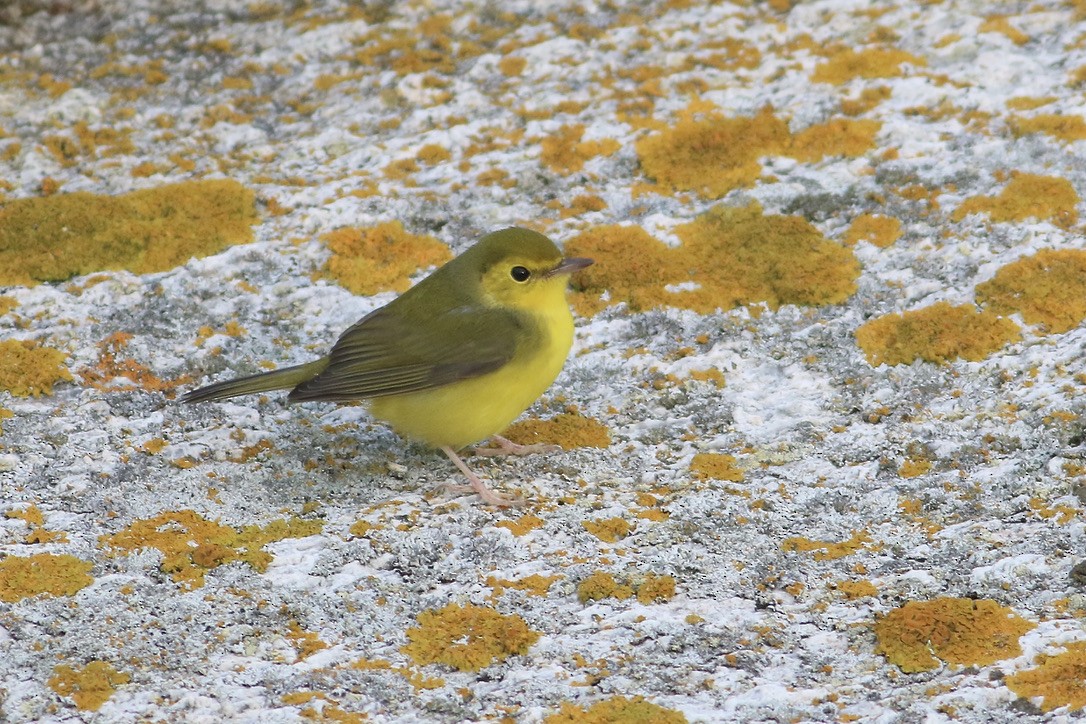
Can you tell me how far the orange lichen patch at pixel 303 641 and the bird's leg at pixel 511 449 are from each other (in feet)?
4.39

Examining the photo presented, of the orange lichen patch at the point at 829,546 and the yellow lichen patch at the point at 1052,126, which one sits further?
the yellow lichen patch at the point at 1052,126

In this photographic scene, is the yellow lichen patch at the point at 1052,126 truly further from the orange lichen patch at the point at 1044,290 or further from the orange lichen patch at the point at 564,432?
the orange lichen patch at the point at 564,432

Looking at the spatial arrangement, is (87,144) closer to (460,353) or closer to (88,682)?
(460,353)

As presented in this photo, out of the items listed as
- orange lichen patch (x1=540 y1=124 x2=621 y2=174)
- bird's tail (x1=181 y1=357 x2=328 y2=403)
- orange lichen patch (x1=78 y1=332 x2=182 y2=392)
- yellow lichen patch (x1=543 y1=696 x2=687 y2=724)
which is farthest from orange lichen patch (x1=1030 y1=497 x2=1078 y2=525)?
orange lichen patch (x1=78 y1=332 x2=182 y2=392)

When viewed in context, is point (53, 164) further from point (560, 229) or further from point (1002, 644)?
point (1002, 644)

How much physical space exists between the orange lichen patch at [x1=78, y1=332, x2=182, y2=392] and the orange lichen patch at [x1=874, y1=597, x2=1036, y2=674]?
275cm

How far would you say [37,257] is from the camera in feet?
16.3

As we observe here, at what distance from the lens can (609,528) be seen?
12.3 feet

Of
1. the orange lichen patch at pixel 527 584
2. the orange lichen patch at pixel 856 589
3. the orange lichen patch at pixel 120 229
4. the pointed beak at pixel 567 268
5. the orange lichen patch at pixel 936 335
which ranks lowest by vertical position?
the orange lichen patch at pixel 856 589

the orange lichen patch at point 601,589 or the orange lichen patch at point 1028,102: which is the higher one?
the orange lichen patch at point 1028,102

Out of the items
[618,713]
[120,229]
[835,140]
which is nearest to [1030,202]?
[835,140]

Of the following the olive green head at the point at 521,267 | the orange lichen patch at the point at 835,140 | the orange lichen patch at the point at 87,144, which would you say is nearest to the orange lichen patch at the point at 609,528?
the olive green head at the point at 521,267

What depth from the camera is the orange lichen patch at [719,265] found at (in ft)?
15.7

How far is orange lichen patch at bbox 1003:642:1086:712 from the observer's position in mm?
2781
